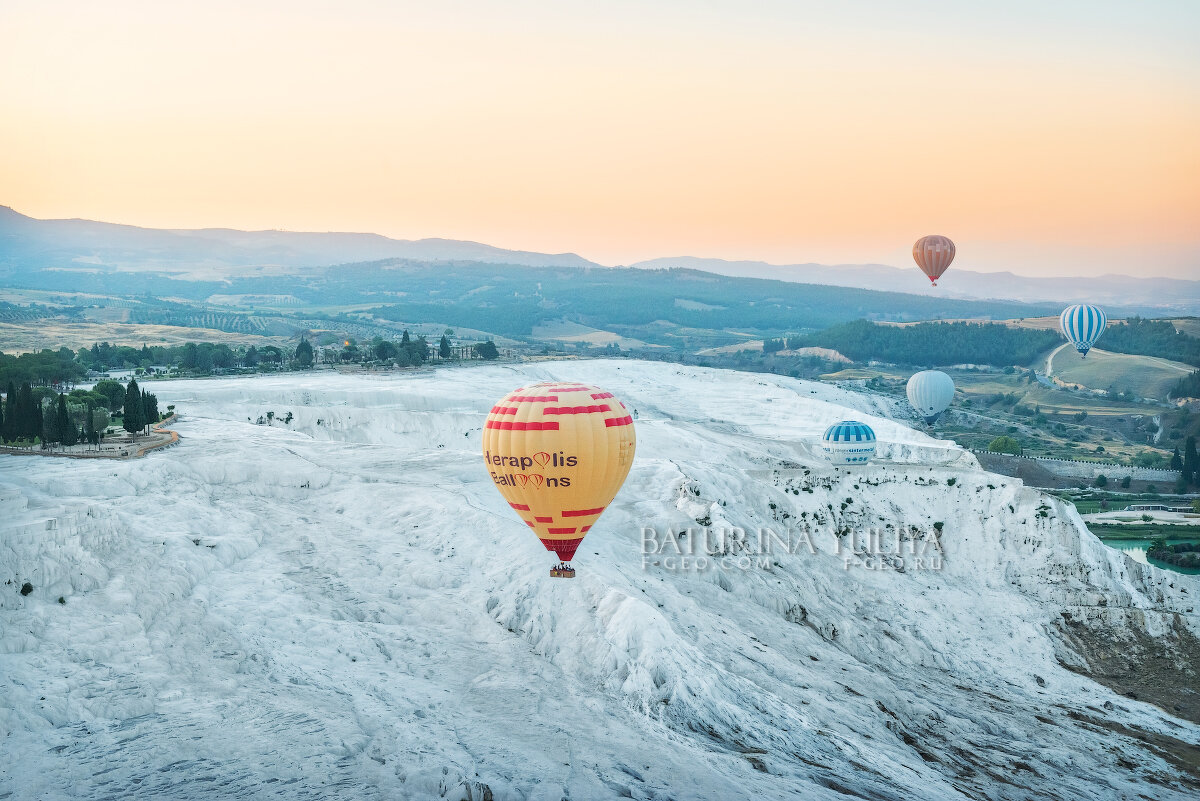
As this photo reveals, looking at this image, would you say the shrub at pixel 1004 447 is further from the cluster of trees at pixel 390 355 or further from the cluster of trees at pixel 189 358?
the cluster of trees at pixel 189 358

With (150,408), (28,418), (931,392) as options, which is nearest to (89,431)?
(28,418)

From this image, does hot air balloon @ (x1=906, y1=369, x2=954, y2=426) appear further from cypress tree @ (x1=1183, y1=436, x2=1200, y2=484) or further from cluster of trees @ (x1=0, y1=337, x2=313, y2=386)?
cluster of trees @ (x1=0, y1=337, x2=313, y2=386)

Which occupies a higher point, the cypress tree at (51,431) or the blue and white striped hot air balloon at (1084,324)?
the blue and white striped hot air balloon at (1084,324)

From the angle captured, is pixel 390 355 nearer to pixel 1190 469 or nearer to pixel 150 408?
pixel 150 408

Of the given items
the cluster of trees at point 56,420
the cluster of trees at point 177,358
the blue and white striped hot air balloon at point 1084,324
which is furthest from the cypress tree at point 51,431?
the blue and white striped hot air balloon at point 1084,324

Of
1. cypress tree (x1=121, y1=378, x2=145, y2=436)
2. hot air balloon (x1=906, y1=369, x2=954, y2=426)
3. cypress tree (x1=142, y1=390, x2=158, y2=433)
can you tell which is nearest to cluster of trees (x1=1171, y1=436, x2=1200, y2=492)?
hot air balloon (x1=906, y1=369, x2=954, y2=426)

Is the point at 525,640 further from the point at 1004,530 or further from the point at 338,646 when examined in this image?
the point at 1004,530
